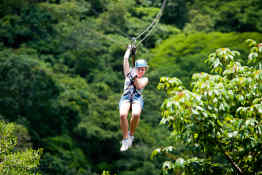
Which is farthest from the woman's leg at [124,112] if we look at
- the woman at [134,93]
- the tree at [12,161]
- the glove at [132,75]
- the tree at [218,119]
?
the tree at [12,161]

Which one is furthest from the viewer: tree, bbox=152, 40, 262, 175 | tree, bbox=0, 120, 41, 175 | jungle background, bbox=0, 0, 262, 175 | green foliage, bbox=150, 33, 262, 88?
green foliage, bbox=150, 33, 262, 88

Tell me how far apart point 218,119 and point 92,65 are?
15264 millimetres

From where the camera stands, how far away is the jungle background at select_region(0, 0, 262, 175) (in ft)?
45.2

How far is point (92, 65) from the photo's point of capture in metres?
18.9

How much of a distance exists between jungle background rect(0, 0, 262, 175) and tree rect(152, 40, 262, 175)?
861 cm

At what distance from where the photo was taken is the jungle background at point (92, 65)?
45.2ft

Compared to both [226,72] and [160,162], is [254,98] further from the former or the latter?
[160,162]

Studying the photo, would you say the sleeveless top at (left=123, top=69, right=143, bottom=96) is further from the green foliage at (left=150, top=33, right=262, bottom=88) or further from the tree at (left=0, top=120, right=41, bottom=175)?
the green foliage at (left=150, top=33, right=262, bottom=88)

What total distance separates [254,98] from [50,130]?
12.1m

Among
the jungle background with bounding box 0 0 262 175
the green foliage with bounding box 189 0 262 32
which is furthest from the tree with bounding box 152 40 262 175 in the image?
the green foliage with bounding box 189 0 262 32

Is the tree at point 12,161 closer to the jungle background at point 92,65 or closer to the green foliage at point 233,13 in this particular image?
the jungle background at point 92,65

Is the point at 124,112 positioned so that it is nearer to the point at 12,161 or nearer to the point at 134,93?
the point at 134,93

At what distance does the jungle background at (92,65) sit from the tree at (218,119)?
8614mm

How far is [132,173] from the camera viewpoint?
14367mm
